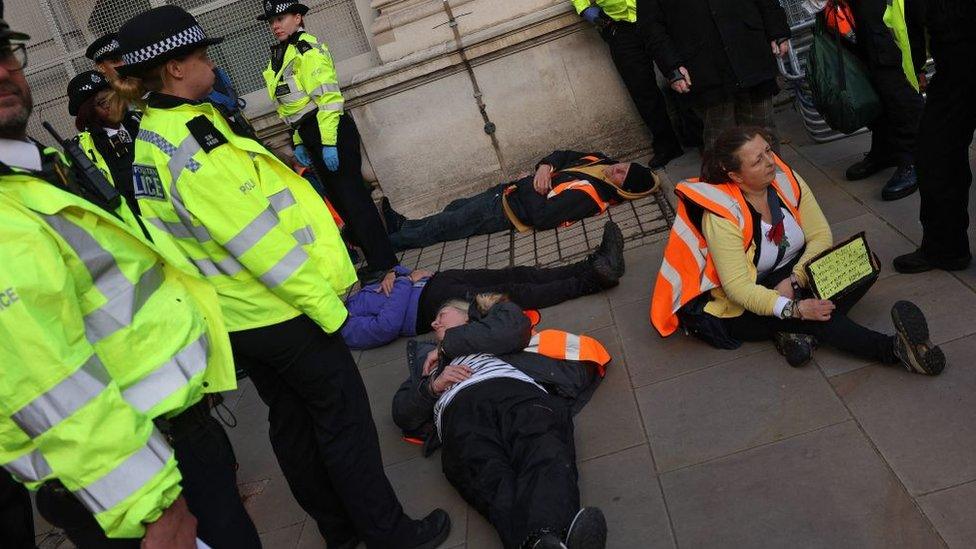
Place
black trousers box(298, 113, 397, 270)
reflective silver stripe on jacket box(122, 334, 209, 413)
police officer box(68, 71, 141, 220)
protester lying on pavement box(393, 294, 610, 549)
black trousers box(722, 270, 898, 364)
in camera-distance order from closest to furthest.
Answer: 1. reflective silver stripe on jacket box(122, 334, 209, 413)
2. protester lying on pavement box(393, 294, 610, 549)
3. black trousers box(722, 270, 898, 364)
4. police officer box(68, 71, 141, 220)
5. black trousers box(298, 113, 397, 270)

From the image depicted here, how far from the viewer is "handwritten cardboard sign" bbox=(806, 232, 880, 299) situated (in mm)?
3674

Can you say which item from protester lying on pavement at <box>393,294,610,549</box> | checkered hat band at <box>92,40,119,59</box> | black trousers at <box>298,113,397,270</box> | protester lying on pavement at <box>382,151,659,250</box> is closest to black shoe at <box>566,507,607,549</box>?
protester lying on pavement at <box>393,294,610,549</box>

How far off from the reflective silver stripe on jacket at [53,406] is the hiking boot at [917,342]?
279 cm

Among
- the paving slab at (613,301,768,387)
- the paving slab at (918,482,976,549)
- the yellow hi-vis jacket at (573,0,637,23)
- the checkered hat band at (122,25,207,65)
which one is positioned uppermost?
the checkered hat band at (122,25,207,65)

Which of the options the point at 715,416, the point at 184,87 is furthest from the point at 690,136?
the point at 184,87

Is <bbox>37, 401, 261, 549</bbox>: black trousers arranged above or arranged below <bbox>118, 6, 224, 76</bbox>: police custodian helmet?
below

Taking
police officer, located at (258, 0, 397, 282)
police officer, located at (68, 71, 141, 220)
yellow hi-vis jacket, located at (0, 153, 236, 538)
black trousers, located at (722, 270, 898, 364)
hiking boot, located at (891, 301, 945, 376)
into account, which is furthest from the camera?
police officer, located at (258, 0, 397, 282)

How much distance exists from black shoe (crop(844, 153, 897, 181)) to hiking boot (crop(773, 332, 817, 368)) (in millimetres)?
2222

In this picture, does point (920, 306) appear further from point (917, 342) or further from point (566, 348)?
point (566, 348)

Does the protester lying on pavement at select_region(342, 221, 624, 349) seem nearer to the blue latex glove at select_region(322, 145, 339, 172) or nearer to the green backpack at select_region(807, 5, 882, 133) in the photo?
the blue latex glove at select_region(322, 145, 339, 172)

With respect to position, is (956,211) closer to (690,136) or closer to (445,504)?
(445,504)

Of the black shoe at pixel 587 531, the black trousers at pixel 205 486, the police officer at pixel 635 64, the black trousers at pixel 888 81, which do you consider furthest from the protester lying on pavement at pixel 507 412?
the police officer at pixel 635 64

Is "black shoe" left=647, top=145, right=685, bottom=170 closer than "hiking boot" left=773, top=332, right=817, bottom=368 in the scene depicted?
No

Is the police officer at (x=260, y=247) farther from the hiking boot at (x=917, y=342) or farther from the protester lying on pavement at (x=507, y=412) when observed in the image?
the hiking boot at (x=917, y=342)
